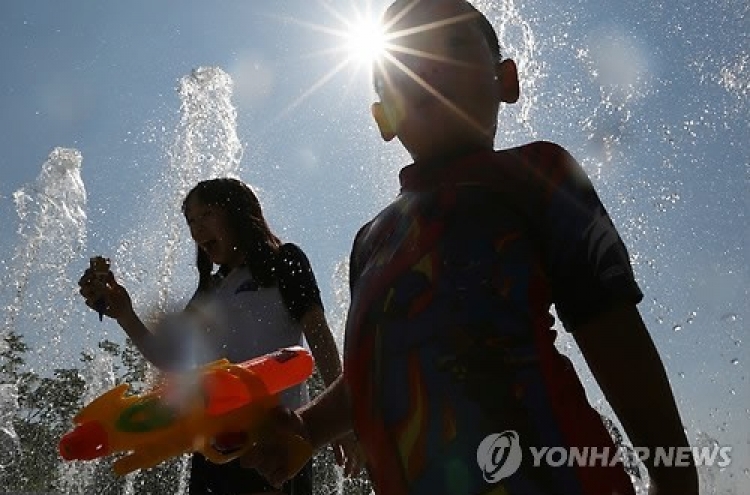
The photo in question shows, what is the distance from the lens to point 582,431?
1.04 metres

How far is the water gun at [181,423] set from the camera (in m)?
1.25

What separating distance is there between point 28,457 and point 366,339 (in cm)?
3026

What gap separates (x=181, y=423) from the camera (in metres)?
1.26

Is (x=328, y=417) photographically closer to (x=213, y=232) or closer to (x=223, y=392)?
(x=223, y=392)

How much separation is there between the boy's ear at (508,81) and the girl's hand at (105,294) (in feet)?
5.60

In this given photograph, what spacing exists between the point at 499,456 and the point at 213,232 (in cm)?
220

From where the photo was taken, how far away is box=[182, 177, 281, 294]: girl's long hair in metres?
2.92

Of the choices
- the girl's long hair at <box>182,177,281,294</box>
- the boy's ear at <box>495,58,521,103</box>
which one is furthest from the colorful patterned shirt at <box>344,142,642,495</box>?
the girl's long hair at <box>182,177,281,294</box>

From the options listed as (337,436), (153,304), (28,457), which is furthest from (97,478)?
(337,436)

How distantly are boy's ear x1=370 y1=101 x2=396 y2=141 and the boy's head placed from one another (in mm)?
21

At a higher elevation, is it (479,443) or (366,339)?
(366,339)

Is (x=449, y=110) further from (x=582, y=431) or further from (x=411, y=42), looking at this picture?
(x=582, y=431)

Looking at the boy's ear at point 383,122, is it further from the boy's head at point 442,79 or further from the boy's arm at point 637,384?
the boy's arm at point 637,384

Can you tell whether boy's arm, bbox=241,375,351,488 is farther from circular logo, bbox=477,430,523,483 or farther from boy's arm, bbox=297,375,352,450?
circular logo, bbox=477,430,523,483
